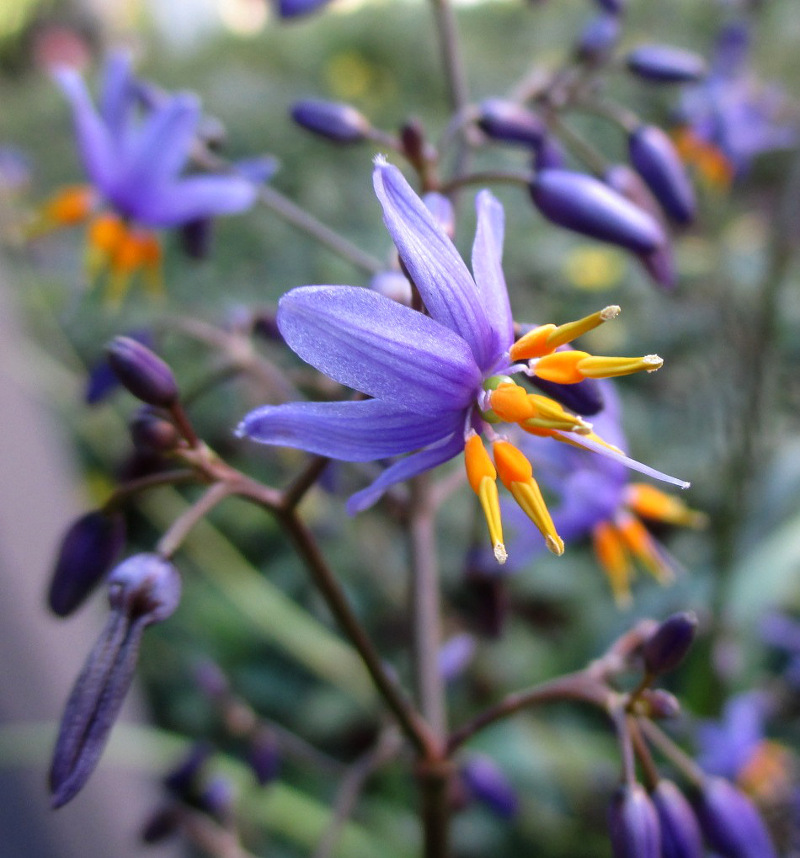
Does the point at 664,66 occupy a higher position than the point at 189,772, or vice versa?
the point at 664,66

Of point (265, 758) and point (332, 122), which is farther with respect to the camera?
point (265, 758)

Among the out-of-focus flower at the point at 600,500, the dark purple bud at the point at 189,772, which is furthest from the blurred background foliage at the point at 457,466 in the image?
the out-of-focus flower at the point at 600,500

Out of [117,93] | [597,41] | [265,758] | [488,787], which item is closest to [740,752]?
[488,787]

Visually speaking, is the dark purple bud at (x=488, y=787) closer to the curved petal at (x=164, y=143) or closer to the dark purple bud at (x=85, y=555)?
the dark purple bud at (x=85, y=555)

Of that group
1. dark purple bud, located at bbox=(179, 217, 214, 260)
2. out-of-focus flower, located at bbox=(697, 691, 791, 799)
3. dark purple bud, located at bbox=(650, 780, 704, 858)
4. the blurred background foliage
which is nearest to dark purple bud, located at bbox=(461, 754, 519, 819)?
the blurred background foliage

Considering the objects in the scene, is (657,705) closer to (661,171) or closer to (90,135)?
(661,171)

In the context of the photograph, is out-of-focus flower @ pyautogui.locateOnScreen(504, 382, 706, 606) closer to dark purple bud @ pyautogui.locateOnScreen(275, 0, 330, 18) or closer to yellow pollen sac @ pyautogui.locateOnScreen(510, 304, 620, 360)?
yellow pollen sac @ pyautogui.locateOnScreen(510, 304, 620, 360)

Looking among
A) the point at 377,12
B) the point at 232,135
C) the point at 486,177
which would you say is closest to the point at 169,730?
the point at 486,177

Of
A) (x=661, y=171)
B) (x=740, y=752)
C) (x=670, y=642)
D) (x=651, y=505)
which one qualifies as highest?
(x=661, y=171)
